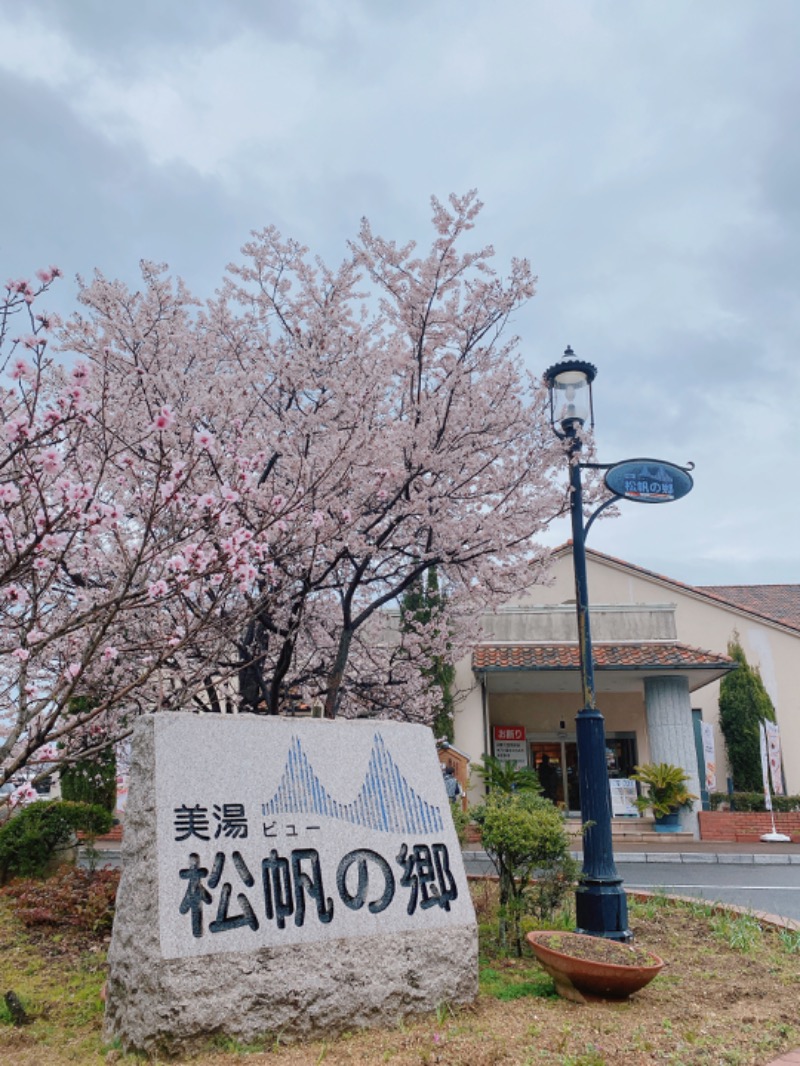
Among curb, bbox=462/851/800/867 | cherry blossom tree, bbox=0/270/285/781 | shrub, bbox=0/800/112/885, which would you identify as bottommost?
curb, bbox=462/851/800/867

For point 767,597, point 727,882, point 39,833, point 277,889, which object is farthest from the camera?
point 767,597

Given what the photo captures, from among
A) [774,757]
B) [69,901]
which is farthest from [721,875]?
[69,901]

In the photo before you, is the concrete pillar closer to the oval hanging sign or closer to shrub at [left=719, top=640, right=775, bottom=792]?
shrub at [left=719, top=640, right=775, bottom=792]

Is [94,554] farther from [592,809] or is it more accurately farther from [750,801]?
[750,801]

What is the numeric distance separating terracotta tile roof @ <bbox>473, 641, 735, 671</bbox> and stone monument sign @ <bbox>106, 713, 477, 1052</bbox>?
14.5 metres

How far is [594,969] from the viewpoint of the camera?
4809 millimetres

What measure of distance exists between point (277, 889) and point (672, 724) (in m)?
17.0

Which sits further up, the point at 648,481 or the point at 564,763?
the point at 648,481

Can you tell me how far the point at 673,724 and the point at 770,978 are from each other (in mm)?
14523

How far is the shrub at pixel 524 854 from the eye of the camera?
6.05 m

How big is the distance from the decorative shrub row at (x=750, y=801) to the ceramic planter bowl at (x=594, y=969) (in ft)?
55.0

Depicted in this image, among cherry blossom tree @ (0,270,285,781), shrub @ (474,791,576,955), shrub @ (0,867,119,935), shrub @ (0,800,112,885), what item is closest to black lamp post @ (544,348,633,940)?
shrub @ (474,791,576,955)

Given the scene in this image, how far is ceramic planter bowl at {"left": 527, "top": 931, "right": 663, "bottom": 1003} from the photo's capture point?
4.82 meters

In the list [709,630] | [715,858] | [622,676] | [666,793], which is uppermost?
[709,630]
